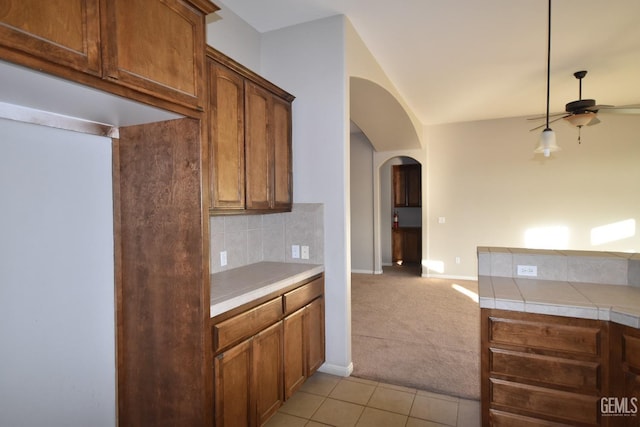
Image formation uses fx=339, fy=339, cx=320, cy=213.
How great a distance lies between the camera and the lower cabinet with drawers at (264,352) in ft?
5.78

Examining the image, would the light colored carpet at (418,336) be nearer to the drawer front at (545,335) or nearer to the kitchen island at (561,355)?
the kitchen island at (561,355)

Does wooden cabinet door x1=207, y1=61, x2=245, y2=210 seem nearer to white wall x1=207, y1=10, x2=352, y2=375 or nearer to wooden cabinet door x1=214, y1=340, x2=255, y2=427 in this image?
white wall x1=207, y1=10, x2=352, y2=375

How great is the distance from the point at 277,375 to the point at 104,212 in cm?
143

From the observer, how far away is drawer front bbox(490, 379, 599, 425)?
1.72 metres


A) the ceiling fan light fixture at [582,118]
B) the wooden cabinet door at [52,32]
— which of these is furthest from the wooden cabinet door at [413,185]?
the wooden cabinet door at [52,32]

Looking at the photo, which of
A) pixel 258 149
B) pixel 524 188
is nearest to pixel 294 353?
pixel 258 149

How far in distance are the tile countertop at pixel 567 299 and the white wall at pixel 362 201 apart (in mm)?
4721

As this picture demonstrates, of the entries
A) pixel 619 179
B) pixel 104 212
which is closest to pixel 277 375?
pixel 104 212

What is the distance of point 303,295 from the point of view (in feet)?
8.23

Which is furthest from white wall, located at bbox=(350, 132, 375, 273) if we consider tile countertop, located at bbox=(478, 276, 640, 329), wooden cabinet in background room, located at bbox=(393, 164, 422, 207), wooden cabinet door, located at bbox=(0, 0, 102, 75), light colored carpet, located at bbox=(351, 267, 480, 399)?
wooden cabinet door, located at bbox=(0, 0, 102, 75)

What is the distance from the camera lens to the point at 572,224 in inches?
226

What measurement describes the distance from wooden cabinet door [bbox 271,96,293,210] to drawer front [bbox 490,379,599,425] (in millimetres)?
1875

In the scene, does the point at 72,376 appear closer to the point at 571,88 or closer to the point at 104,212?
the point at 104,212

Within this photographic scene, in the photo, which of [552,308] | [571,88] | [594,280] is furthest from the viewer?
[571,88]
